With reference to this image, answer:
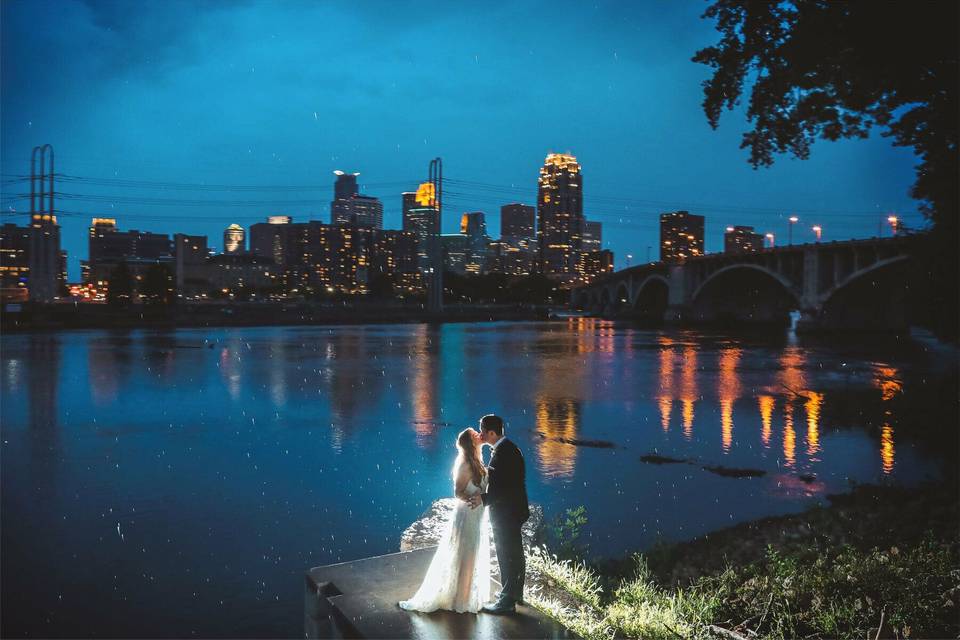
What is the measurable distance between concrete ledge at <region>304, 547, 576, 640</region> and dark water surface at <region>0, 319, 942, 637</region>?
1008 mm

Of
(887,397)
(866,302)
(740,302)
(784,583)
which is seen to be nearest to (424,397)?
(887,397)

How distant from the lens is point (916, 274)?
43.5 feet

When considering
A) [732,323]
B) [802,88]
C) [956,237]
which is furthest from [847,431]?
[732,323]

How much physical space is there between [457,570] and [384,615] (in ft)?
2.27

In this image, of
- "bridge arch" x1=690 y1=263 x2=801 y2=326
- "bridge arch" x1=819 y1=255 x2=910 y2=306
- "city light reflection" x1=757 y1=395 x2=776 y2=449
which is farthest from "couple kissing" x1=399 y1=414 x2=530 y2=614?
"bridge arch" x1=690 y1=263 x2=801 y2=326

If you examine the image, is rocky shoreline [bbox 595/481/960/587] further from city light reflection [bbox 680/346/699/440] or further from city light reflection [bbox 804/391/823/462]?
city light reflection [bbox 680/346/699/440]

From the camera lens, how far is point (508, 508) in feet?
20.8

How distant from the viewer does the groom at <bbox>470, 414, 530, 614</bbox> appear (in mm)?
6305

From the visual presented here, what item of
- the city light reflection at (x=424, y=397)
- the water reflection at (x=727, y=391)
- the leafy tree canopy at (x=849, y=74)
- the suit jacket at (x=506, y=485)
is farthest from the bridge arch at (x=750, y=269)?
the suit jacket at (x=506, y=485)

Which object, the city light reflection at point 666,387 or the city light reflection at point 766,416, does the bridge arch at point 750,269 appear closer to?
the city light reflection at point 666,387

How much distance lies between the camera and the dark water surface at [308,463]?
27.5 ft

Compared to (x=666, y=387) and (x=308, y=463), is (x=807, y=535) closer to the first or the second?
(x=308, y=463)

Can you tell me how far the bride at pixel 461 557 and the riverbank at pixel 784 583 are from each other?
770mm

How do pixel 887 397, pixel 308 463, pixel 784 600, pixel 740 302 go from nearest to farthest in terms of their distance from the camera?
pixel 784 600, pixel 308 463, pixel 887 397, pixel 740 302
